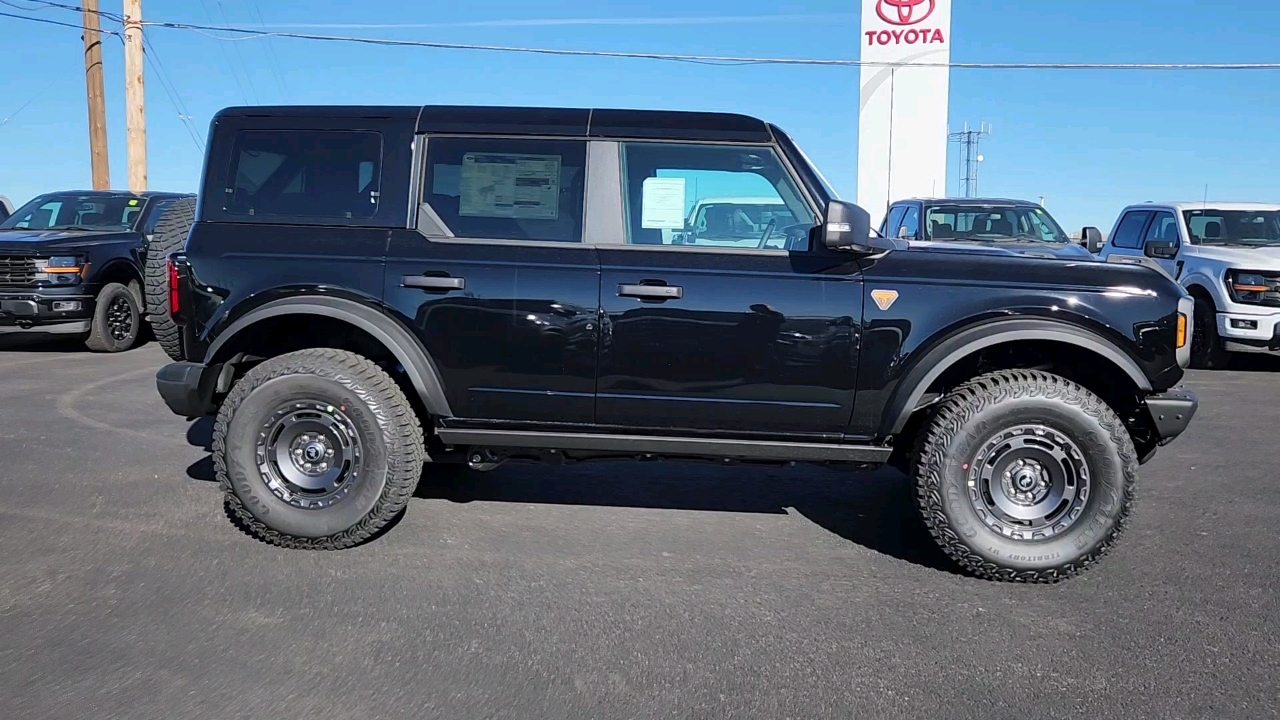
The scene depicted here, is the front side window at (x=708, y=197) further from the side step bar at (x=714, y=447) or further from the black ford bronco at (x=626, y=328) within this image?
the side step bar at (x=714, y=447)

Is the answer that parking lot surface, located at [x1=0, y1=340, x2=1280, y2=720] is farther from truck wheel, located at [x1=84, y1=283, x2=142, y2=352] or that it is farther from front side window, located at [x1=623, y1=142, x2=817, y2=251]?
truck wheel, located at [x1=84, y1=283, x2=142, y2=352]

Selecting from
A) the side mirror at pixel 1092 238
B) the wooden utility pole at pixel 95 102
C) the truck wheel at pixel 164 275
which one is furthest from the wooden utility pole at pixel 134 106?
the side mirror at pixel 1092 238

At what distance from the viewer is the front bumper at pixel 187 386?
4.57 meters

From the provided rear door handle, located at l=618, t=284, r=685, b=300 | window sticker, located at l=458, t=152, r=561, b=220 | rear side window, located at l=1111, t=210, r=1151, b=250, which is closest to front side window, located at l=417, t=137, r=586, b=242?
window sticker, located at l=458, t=152, r=561, b=220

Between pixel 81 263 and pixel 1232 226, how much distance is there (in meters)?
13.0

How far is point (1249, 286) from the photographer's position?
1015 centimetres

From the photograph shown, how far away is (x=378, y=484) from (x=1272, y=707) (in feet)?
11.3

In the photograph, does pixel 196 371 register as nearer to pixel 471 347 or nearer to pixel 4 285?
pixel 471 347

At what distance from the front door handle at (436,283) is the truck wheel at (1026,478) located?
2152 mm

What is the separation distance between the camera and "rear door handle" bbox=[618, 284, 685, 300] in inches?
171

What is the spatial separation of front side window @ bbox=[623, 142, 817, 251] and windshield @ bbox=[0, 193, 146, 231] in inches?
397

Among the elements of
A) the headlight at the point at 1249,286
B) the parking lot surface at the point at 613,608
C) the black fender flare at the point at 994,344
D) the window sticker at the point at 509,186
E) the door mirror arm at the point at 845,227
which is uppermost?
the window sticker at the point at 509,186

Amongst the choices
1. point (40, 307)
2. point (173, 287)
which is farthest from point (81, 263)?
point (173, 287)

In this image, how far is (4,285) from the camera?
11156 millimetres
